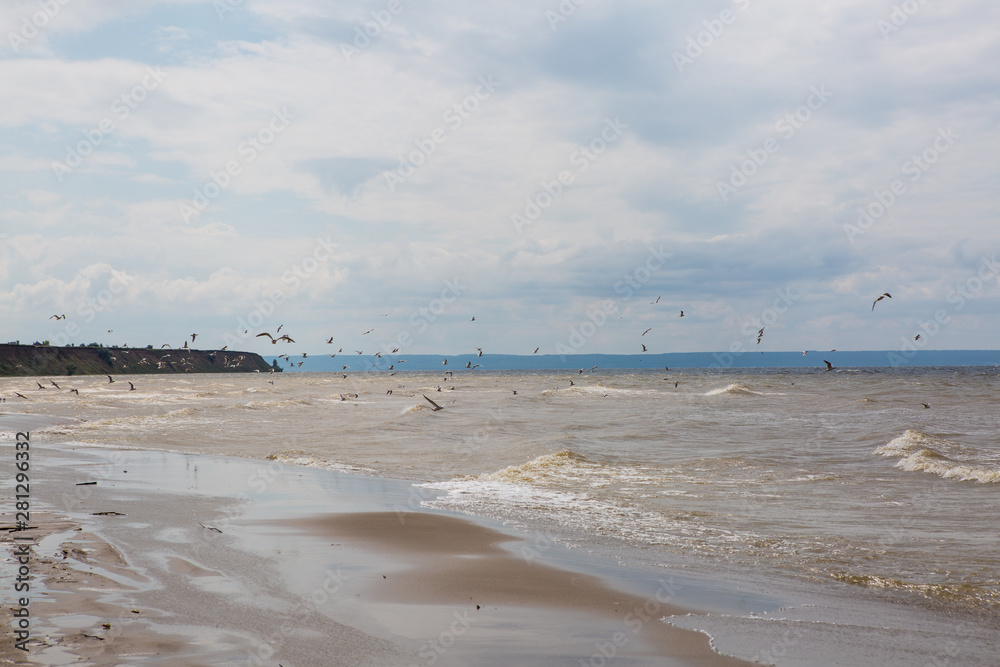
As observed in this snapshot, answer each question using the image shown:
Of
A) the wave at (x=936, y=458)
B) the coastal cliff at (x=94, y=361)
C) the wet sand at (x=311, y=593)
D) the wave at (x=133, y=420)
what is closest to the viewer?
the wet sand at (x=311, y=593)

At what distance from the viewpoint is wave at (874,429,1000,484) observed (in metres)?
15.5

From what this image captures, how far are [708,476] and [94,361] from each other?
11470cm

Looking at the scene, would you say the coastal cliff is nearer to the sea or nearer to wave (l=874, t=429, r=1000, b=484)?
the sea

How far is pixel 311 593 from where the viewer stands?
265 inches

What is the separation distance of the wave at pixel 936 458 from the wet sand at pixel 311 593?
11528 millimetres

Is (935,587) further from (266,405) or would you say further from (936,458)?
(266,405)

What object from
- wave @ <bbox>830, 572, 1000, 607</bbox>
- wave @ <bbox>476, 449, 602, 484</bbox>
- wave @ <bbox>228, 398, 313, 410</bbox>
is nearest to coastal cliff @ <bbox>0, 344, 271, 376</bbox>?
wave @ <bbox>228, 398, 313, 410</bbox>

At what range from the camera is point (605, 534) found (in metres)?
10.1

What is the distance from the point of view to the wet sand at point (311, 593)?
5.25 metres

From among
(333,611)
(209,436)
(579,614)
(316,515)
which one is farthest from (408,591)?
(209,436)

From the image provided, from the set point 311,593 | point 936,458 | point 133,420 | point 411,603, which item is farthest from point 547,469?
point 133,420

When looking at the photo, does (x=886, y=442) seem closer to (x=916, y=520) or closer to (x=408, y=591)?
(x=916, y=520)

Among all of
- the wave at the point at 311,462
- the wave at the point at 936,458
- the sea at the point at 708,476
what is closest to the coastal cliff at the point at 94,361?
the sea at the point at 708,476

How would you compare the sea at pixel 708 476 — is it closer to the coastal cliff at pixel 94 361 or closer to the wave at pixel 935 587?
the wave at pixel 935 587
